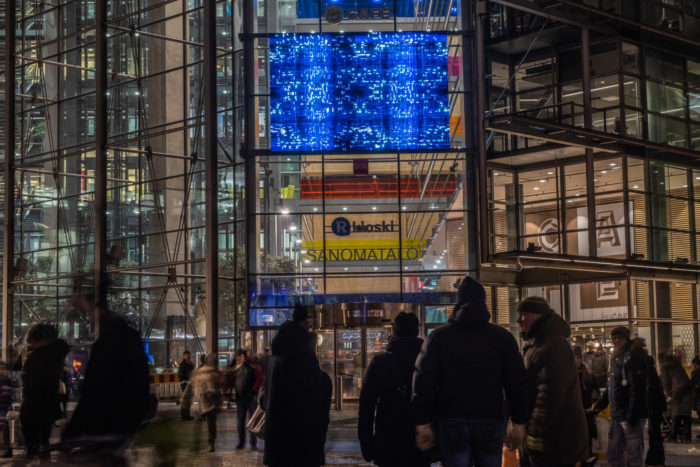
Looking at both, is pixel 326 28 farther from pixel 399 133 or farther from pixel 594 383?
pixel 594 383

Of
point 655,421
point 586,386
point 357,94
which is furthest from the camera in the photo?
point 357,94

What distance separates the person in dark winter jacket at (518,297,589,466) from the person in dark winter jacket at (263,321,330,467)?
185 centimetres

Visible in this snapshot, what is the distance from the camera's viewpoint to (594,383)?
43.1ft

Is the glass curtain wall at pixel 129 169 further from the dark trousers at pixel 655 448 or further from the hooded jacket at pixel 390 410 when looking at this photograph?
the hooded jacket at pixel 390 410

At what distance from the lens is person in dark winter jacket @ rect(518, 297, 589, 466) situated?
6934mm

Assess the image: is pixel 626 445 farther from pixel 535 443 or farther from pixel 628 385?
pixel 535 443

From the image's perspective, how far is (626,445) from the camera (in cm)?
1052

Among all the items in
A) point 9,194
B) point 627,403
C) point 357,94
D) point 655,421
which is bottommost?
point 655,421

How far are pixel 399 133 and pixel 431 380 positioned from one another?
22.4 m

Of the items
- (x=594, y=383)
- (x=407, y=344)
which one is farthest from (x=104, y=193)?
(x=407, y=344)

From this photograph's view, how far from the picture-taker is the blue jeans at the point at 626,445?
10.5 meters

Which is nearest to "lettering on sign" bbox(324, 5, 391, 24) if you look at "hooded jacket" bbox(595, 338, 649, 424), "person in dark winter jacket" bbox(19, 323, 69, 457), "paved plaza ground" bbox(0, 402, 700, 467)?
"paved plaza ground" bbox(0, 402, 700, 467)

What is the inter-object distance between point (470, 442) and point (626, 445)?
4520mm

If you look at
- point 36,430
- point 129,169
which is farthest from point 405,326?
point 129,169
